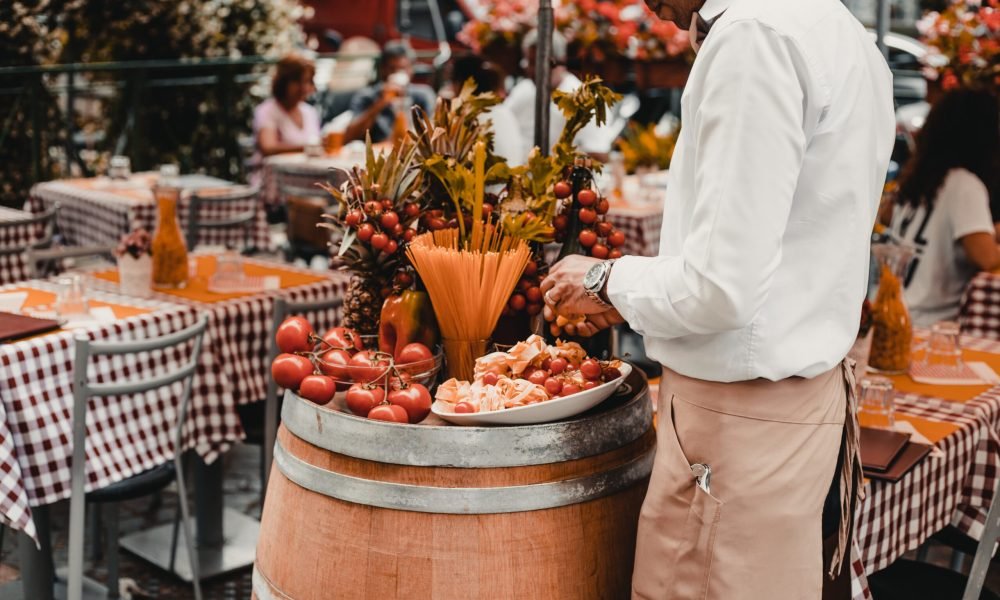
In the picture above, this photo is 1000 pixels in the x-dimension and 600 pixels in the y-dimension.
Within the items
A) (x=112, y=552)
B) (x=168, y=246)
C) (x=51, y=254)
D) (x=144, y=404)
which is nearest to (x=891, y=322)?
(x=144, y=404)

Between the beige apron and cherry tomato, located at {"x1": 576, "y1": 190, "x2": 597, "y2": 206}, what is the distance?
45 centimetres

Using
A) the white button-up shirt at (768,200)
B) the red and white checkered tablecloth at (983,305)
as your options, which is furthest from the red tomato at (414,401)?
the red and white checkered tablecloth at (983,305)

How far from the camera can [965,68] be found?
5188 mm

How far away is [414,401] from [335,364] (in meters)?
0.20

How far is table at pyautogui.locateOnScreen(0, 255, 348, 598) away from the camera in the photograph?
3.02 m

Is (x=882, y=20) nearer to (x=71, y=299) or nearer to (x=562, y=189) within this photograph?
(x=562, y=189)

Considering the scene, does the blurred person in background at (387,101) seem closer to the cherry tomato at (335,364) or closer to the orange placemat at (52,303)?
the orange placemat at (52,303)

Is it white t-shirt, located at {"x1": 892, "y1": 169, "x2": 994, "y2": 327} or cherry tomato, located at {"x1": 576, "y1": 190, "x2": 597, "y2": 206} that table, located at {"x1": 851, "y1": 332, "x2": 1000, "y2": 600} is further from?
white t-shirt, located at {"x1": 892, "y1": 169, "x2": 994, "y2": 327}

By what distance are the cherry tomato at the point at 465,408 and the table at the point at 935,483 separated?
2.87ft

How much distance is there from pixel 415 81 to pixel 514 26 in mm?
6892

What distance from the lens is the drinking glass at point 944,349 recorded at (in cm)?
304

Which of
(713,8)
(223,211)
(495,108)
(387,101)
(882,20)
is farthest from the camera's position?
(387,101)

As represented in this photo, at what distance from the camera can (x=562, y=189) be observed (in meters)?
2.04

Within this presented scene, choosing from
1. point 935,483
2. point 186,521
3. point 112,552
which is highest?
point 935,483
